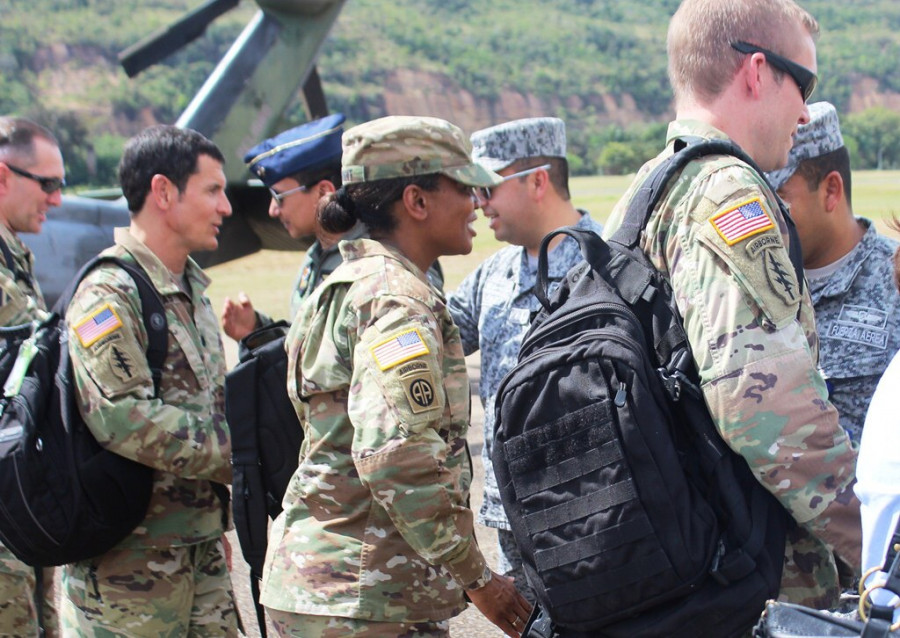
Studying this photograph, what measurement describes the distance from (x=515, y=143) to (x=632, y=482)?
198 centimetres

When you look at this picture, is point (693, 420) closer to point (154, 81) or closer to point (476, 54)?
point (154, 81)

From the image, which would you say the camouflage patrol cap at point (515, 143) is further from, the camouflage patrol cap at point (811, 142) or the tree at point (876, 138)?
the tree at point (876, 138)

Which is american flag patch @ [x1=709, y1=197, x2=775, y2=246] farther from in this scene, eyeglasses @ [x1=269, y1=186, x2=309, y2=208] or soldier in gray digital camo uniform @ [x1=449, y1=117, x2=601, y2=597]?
eyeglasses @ [x1=269, y1=186, x2=309, y2=208]

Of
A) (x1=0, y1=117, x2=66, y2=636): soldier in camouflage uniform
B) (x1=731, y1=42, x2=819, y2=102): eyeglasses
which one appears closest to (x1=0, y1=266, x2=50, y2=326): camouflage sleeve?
(x1=0, y1=117, x2=66, y2=636): soldier in camouflage uniform

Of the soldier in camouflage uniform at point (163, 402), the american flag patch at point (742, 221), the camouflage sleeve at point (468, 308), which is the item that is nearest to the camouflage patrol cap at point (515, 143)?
the camouflage sleeve at point (468, 308)

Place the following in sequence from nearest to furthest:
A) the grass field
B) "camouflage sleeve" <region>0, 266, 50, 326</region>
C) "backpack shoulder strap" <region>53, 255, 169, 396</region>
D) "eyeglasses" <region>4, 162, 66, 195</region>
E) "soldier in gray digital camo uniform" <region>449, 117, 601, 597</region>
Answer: "backpack shoulder strap" <region>53, 255, 169, 396</region> < "soldier in gray digital camo uniform" <region>449, 117, 601, 597</region> < "camouflage sleeve" <region>0, 266, 50, 326</region> < "eyeglasses" <region>4, 162, 66, 195</region> < the grass field

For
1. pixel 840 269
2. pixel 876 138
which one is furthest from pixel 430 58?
pixel 840 269

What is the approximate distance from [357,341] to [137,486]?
0.97 m

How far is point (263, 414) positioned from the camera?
2367 mm

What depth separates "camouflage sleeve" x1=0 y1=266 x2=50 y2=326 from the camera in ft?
10.5

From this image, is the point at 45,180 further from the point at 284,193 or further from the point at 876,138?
the point at 876,138

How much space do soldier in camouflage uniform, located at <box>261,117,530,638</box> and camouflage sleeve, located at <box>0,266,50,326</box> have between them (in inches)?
57.9

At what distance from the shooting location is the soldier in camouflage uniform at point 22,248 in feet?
10.2

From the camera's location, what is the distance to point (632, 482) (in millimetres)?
1570
